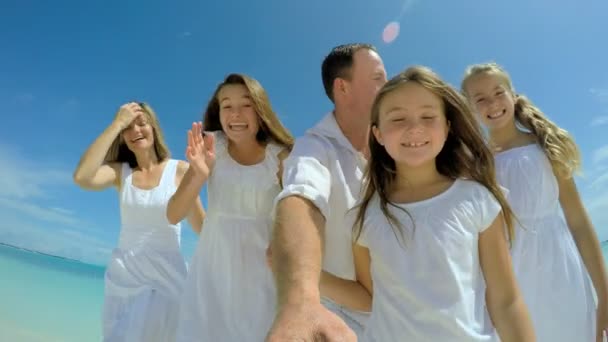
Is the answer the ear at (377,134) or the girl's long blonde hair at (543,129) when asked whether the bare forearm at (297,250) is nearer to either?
the ear at (377,134)

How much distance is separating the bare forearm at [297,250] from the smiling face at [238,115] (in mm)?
1586

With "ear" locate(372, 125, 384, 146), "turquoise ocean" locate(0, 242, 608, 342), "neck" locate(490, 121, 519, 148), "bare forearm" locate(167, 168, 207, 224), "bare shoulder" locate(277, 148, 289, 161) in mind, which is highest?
"neck" locate(490, 121, 519, 148)

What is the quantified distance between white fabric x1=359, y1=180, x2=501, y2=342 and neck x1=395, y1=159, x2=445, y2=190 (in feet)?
0.46

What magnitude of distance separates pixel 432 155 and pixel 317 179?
1.65 ft

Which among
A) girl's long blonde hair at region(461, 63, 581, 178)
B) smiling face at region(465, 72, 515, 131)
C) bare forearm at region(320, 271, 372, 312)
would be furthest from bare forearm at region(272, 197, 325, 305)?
smiling face at region(465, 72, 515, 131)

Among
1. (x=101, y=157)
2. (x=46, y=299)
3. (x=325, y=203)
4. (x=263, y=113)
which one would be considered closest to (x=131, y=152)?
(x=101, y=157)

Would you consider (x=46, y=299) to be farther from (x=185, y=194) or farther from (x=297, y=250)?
(x=297, y=250)

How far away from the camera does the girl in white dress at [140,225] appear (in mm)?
3576

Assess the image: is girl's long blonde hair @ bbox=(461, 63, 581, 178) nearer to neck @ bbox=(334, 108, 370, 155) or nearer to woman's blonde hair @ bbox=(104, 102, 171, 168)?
neck @ bbox=(334, 108, 370, 155)

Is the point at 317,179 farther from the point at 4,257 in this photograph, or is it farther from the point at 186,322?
Result: the point at 4,257

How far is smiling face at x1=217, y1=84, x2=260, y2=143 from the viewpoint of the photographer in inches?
125

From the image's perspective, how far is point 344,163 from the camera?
2340 mm

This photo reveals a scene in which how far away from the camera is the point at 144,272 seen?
3736 millimetres

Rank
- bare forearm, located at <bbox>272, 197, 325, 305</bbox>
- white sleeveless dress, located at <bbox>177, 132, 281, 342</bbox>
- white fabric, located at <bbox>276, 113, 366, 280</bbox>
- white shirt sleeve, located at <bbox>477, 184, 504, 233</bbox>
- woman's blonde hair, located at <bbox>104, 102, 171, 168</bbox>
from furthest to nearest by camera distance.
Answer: woman's blonde hair, located at <bbox>104, 102, 171, 168</bbox> → white sleeveless dress, located at <bbox>177, 132, 281, 342</bbox> → white fabric, located at <bbox>276, 113, 366, 280</bbox> → white shirt sleeve, located at <bbox>477, 184, 504, 233</bbox> → bare forearm, located at <bbox>272, 197, 325, 305</bbox>
